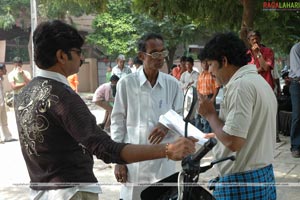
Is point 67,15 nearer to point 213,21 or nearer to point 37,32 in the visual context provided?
point 213,21

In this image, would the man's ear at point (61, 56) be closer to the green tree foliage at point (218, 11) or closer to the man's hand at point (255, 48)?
the man's hand at point (255, 48)

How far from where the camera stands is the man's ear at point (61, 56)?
6.24 feet

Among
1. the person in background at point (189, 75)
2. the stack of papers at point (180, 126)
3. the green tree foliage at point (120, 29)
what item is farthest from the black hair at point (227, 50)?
the green tree foliage at point (120, 29)

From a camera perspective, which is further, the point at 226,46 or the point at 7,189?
the point at 7,189

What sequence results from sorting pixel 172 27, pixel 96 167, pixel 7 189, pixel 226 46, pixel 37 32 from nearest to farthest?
pixel 37 32
pixel 226 46
pixel 7 189
pixel 96 167
pixel 172 27

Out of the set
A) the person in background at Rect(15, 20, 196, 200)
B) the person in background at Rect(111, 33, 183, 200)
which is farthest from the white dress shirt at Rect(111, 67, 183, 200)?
the person in background at Rect(15, 20, 196, 200)

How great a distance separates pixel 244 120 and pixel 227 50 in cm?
39

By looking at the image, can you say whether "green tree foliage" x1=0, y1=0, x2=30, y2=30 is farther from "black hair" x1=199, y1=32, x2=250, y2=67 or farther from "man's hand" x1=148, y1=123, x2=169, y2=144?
"black hair" x1=199, y1=32, x2=250, y2=67

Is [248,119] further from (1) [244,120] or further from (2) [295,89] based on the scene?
(2) [295,89]

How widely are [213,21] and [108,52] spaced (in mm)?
14321

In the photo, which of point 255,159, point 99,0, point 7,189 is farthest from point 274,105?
point 99,0

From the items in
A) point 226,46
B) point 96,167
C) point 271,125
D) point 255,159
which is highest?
point 226,46

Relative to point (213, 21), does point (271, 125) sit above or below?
below

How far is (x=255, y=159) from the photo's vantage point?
2.36 metres
